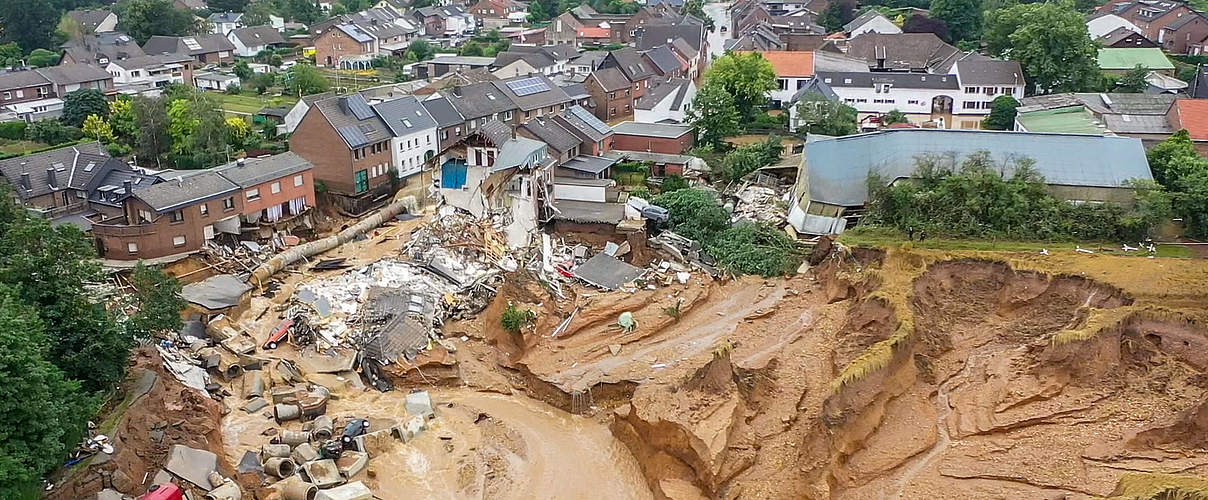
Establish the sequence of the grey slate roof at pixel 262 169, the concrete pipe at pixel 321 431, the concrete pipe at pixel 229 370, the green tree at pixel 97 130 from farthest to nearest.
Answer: the green tree at pixel 97 130 < the grey slate roof at pixel 262 169 < the concrete pipe at pixel 229 370 < the concrete pipe at pixel 321 431

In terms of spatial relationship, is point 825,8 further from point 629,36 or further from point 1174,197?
point 1174,197

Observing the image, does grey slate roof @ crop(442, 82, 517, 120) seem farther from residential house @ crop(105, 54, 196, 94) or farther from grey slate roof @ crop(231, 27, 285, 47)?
grey slate roof @ crop(231, 27, 285, 47)

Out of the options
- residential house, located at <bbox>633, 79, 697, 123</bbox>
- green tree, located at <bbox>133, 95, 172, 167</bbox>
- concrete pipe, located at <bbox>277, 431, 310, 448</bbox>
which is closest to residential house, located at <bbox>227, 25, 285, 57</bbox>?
green tree, located at <bbox>133, 95, 172, 167</bbox>

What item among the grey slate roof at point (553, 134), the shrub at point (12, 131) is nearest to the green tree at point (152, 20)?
the shrub at point (12, 131)

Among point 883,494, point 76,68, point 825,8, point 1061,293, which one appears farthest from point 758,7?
point 883,494

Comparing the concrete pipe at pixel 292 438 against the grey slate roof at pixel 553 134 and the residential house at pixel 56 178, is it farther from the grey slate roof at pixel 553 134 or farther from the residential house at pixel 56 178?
the grey slate roof at pixel 553 134

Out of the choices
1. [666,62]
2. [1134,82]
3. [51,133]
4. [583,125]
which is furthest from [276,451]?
[1134,82]

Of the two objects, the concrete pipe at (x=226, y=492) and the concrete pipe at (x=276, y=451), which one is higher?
the concrete pipe at (x=226, y=492)
